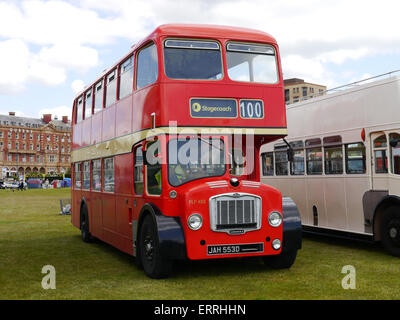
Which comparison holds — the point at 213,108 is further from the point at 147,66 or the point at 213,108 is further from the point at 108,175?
the point at 108,175

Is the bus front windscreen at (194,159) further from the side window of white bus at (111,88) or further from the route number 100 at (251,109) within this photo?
the side window of white bus at (111,88)

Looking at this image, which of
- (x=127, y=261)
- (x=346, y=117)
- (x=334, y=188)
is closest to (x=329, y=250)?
(x=334, y=188)

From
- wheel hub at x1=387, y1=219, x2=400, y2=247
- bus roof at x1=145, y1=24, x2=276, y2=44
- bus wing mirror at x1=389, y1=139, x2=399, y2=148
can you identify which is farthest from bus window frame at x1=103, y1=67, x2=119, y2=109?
wheel hub at x1=387, y1=219, x2=400, y2=247

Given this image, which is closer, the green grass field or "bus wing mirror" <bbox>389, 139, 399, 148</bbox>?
the green grass field

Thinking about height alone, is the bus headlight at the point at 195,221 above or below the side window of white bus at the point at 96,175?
below

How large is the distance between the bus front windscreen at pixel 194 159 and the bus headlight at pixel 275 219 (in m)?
1.10

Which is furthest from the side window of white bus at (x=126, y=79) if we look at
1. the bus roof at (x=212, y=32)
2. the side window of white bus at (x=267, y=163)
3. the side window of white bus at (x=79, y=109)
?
the side window of white bus at (x=267, y=163)

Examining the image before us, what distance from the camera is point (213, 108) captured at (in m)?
9.08

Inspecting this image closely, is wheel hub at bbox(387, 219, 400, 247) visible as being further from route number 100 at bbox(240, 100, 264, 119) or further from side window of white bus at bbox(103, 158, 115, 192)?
side window of white bus at bbox(103, 158, 115, 192)

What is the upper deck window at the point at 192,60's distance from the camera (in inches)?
353

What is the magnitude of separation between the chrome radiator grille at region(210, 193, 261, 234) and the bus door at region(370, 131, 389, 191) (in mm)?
3476

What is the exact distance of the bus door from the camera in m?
10.7

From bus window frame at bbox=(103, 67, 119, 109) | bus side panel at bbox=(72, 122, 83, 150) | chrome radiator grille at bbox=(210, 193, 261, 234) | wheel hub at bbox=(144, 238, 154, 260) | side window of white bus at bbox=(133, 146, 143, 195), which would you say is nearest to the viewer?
chrome radiator grille at bbox=(210, 193, 261, 234)

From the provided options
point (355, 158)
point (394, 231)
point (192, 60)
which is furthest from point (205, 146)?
point (394, 231)
